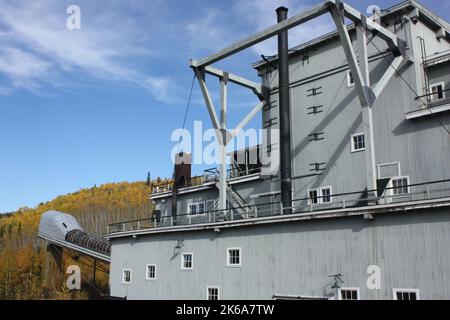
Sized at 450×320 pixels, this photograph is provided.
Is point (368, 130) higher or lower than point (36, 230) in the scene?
lower

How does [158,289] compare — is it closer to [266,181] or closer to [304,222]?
[266,181]

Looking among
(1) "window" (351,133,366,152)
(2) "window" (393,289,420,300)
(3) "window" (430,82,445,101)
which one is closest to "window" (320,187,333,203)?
(1) "window" (351,133,366,152)

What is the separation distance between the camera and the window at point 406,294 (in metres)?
16.4

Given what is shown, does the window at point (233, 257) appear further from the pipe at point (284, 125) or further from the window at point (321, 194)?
the window at point (321, 194)

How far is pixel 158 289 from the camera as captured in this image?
2778cm

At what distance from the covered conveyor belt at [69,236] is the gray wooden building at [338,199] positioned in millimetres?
9079

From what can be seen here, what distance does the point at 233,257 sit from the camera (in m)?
23.5

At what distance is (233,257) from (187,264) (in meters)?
3.91

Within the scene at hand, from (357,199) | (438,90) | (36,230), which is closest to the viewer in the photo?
(357,199)

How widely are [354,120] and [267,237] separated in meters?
8.28

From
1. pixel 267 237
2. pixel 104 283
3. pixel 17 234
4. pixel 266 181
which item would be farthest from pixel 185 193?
pixel 17 234

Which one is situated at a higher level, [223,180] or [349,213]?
[223,180]

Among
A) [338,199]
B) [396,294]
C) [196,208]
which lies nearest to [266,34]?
[338,199]

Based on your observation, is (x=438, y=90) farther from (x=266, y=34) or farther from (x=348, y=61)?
(x=266, y=34)
